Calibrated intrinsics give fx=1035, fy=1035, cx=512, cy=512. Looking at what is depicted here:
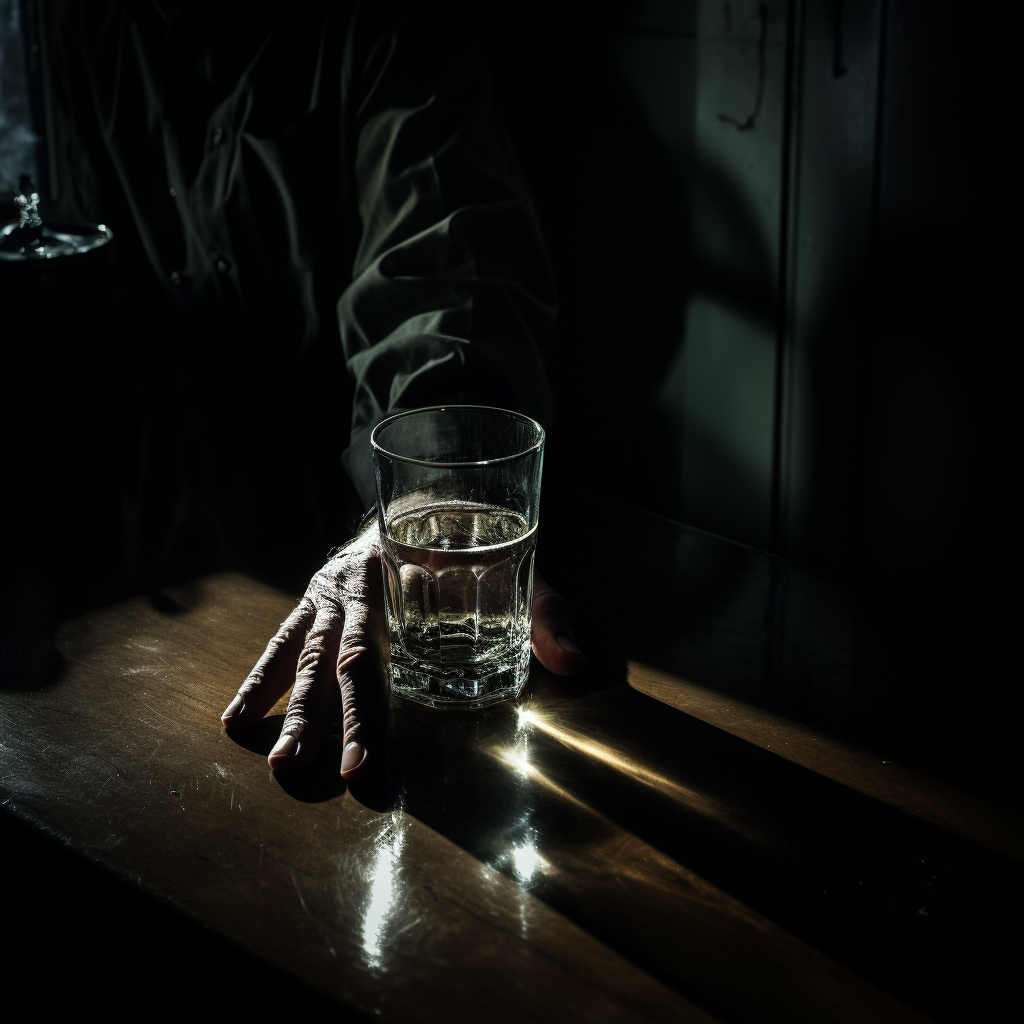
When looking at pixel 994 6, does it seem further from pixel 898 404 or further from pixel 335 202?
pixel 335 202

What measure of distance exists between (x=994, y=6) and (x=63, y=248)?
4.72ft

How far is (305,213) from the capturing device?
1.74m

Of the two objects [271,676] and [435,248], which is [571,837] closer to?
[271,676]

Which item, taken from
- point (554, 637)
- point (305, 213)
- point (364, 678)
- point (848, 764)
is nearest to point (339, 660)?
point (364, 678)

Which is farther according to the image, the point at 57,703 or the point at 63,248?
the point at 63,248

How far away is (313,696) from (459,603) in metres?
0.13

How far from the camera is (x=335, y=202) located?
1.76m

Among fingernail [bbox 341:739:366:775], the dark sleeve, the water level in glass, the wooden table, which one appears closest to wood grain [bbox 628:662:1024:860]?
the wooden table

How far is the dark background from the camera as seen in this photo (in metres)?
1.76

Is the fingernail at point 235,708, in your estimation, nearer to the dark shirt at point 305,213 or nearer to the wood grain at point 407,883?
the wood grain at point 407,883

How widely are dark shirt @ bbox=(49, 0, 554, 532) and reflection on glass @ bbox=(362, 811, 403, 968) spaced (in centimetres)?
54

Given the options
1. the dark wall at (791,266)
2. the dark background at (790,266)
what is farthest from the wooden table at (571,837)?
the dark wall at (791,266)

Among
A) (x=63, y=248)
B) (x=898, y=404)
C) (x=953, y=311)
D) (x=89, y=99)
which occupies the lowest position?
(x=898, y=404)

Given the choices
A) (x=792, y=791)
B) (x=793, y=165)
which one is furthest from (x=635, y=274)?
(x=792, y=791)
